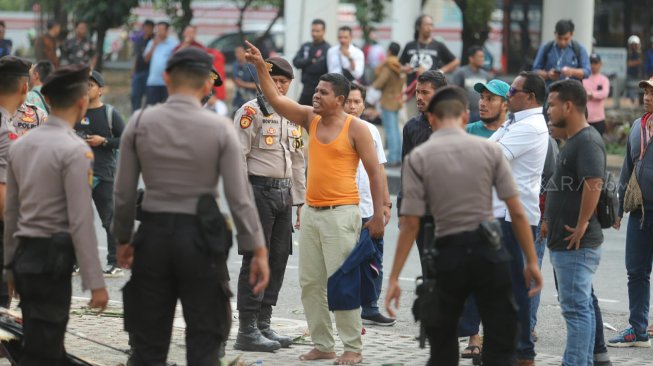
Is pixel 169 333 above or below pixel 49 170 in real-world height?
below

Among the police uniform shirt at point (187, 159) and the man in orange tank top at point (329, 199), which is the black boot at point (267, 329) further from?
the police uniform shirt at point (187, 159)

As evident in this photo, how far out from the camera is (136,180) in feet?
21.0

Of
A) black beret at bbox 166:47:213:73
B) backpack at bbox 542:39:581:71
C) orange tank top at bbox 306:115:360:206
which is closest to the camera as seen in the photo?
black beret at bbox 166:47:213:73

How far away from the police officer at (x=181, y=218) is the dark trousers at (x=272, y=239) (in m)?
2.30

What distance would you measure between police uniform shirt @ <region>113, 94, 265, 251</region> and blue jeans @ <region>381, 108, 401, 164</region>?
13.8 m

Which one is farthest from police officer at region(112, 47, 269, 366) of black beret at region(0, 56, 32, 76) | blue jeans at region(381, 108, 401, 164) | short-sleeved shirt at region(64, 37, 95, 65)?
short-sleeved shirt at region(64, 37, 95, 65)

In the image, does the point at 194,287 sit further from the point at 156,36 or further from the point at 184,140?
the point at 156,36

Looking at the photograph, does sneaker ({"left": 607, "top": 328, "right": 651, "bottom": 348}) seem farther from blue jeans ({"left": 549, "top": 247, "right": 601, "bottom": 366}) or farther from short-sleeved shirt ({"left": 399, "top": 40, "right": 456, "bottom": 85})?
short-sleeved shirt ({"left": 399, "top": 40, "right": 456, "bottom": 85})

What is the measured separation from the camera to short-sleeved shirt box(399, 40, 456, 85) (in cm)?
1923

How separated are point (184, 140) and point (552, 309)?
540 cm

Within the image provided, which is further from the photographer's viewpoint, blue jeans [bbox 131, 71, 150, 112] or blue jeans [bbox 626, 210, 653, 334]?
blue jeans [bbox 131, 71, 150, 112]

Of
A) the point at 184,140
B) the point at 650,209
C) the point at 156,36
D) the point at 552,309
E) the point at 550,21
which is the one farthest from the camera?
the point at 156,36

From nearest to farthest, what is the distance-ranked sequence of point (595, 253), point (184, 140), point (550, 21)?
→ point (184, 140), point (595, 253), point (550, 21)

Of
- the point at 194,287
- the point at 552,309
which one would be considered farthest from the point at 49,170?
the point at 552,309
